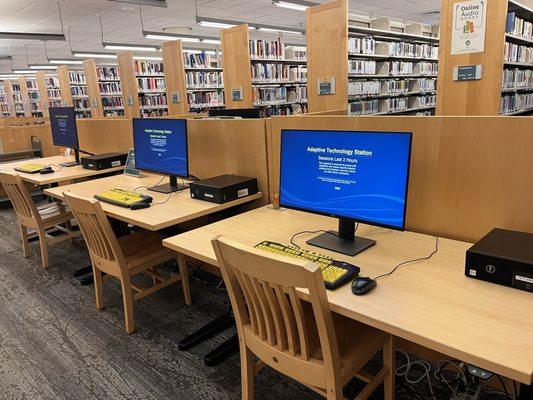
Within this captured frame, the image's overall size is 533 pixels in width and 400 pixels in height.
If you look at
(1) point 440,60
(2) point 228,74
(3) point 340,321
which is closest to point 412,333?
(3) point 340,321

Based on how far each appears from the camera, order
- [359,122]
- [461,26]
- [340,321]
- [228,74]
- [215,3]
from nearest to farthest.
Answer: [340,321]
[359,122]
[461,26]
[228,74]
[215,3]

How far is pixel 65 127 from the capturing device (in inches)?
156

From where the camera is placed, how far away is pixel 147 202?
2428 mm

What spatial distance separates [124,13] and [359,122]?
25.5 feet

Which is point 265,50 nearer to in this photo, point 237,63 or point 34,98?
point 237,63

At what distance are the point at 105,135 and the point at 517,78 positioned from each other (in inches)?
205

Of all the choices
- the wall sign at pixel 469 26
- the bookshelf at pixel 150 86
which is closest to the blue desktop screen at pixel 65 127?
the wall sign at pixel 469 26

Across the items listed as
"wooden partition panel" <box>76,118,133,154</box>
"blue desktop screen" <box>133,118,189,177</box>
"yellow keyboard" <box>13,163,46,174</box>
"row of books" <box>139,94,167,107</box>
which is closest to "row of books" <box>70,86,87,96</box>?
"row of books" <box>139,94,167,107</box>

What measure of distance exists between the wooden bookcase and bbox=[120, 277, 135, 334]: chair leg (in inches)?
125

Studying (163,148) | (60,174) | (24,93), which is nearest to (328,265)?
(163,148)

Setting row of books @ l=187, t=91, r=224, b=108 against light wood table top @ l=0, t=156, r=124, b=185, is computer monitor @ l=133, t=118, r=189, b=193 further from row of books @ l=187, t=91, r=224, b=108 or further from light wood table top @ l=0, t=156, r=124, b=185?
Result: row of books @ l=187, t=91, r=224, b=108

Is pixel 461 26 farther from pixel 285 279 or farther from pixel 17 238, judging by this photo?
pixel 17 238

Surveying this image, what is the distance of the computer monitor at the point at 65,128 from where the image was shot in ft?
12.7

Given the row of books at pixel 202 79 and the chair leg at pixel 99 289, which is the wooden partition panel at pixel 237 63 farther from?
the chair leg at pixel 99 289
